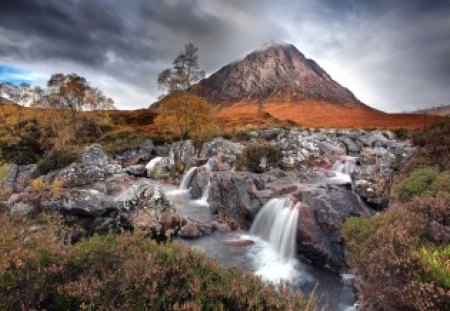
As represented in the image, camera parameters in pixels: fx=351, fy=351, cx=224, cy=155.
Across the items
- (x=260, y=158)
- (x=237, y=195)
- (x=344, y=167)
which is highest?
(x=260, y=158)

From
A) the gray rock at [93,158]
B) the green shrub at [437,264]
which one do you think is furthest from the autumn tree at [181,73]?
the green shrub at [437,264]

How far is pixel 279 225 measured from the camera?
56.5 feet

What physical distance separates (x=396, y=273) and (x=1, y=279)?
23.5 ft

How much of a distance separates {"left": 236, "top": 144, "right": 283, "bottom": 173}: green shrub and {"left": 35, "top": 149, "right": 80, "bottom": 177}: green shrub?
12.8 metres

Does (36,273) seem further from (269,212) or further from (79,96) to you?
(79,96)

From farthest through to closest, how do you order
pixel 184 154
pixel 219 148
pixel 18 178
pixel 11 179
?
pixel 184 154, pixel 219 148, pixel 18 178, pixel 11 179

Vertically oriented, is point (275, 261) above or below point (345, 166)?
below

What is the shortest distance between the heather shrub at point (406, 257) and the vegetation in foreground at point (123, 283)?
2980 millimetres

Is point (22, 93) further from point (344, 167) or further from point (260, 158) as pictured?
point (344, 167)

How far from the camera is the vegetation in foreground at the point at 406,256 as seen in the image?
650cm

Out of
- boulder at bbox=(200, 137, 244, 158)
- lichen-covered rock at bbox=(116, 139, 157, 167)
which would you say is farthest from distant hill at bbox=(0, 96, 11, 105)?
boulder at bbox=(200, 137, 244, 158)

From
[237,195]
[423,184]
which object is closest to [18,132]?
[237,195]

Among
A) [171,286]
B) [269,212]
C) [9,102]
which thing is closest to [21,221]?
[171,286]

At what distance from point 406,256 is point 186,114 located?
138 ft
